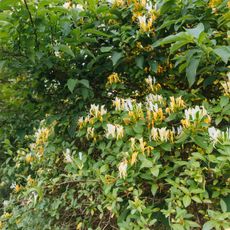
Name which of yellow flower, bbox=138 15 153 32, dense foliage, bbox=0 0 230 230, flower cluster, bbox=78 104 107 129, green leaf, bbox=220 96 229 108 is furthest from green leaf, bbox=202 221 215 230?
yellow flower, bbox=138 15 153 32

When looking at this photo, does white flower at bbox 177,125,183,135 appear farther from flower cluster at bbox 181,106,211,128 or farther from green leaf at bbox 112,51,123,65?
green leaf at bbox 112,51,123,65

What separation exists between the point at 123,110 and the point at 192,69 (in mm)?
356

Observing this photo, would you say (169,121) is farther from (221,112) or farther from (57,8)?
(57,8)

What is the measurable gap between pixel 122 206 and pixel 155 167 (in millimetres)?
269

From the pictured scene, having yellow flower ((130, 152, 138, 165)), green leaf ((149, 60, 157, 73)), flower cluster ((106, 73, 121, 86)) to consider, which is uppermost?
green leaf ((149, 60, 157, 73))

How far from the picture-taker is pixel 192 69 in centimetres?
123

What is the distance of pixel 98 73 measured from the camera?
173 cm

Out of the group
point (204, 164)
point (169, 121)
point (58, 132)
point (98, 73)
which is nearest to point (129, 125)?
point (169, 121)

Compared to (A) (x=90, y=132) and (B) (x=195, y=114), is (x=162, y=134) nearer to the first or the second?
(B) (x=195, y=114)

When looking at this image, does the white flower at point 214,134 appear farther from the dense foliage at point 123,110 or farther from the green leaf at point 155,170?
the green leaf at point 155,170

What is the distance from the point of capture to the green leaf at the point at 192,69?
3.99ft

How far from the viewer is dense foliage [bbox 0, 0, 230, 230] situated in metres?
1.20

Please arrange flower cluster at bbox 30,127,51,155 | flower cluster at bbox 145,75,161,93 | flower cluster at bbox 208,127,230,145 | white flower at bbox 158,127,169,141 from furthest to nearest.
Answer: flower cluster at bbox 30,127,51,155, flower cluster at bbox 145,75,161,93, white flower at bbox 158,127,169,141, flower cluster at bbox 208,127,230,145

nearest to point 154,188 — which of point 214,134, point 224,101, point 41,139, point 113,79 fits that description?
point 214,134
